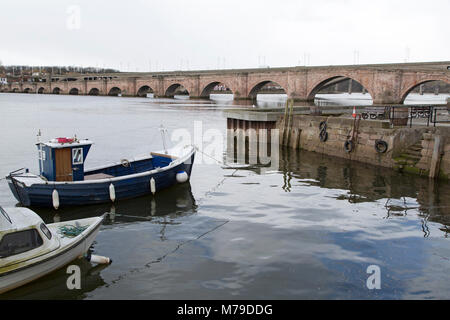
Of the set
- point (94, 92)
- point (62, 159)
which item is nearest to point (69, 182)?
point (62, 159)

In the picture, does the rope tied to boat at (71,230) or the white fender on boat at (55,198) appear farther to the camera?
the white fender on boat at (55,198)

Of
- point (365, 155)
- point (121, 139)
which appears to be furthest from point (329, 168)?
point (121, 139)

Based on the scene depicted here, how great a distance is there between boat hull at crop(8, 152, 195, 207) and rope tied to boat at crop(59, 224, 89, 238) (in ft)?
14.2

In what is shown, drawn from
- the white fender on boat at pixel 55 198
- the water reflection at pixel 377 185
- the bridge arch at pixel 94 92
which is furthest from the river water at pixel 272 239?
the bridge arch at pixel 94 92

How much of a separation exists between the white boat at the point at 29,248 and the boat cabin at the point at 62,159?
5329 mm

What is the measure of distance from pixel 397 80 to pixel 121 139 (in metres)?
44.6

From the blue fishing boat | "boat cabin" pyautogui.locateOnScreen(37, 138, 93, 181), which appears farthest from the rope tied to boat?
"boat cabin" pyautogui.locateOnScreen(37, 138, 93, 181)

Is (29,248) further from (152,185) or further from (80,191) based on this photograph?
(152,185)

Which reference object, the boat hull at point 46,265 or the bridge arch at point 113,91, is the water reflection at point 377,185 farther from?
the bridge arch at point 113,91

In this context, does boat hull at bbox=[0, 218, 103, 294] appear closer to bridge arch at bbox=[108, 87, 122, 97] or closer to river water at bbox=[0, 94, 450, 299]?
river water at bbox=[0, 94, 450, 299]

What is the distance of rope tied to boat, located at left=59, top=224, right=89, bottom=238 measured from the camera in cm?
1162

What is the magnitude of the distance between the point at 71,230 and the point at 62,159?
5.47 meters

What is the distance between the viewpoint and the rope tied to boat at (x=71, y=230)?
38.1 feet
